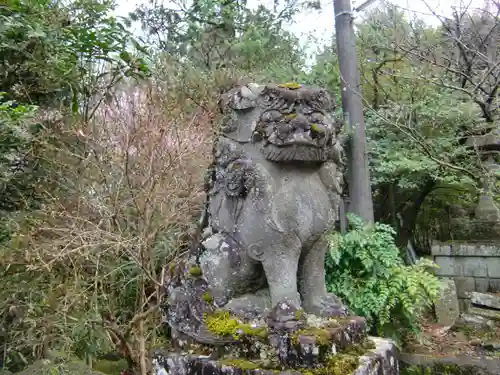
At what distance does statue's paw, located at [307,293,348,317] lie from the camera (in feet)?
7.31

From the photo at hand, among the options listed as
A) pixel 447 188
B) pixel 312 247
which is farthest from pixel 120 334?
pixel 447 188

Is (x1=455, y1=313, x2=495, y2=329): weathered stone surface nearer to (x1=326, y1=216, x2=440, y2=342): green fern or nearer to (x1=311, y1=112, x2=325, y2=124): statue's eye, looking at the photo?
(x1=326, y1=216, x2=440, y2=342): green fern

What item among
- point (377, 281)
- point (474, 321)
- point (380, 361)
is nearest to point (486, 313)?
point (474, 321)

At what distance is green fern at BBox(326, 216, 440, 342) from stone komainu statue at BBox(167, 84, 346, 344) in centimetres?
247

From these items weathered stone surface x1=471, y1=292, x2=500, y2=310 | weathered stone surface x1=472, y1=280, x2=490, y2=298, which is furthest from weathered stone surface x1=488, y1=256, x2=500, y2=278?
weathered stone surface x1=471, y1=292, x2=500, y2=310

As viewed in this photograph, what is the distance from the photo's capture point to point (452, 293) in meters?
6.27

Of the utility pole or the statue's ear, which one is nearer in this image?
the statue's ear

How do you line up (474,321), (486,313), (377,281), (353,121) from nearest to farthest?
1. (377,281)
2. (474,321)
3. (486,313)
4. (353,121)

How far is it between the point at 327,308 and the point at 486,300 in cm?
439

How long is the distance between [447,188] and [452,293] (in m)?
2.75

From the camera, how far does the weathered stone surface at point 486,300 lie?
563 centimetres

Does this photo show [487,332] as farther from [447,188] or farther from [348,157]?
[447,188]

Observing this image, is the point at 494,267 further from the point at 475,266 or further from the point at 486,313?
the point at 486,313

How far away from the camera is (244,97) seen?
230 cm
